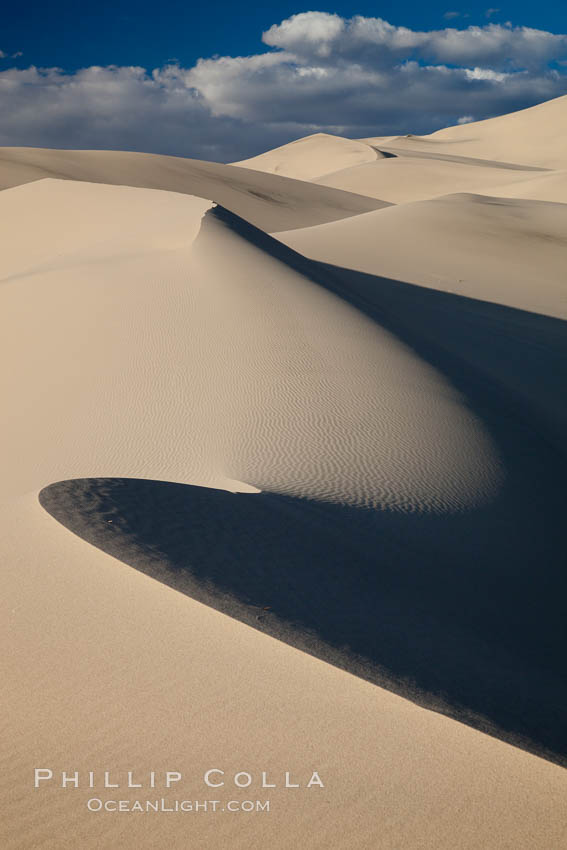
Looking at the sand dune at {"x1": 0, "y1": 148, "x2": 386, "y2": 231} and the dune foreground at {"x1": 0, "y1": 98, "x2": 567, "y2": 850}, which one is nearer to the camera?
the dune foreground at {"x1": 0, "y1": 98, "x2": 567, "y2": 850}

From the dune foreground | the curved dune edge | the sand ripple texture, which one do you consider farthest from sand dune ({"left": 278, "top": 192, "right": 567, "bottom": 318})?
the curved dune edge

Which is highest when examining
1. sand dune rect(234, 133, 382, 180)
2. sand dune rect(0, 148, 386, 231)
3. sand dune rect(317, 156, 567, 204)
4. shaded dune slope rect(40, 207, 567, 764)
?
sand dune rect(234, 133, 382, 180)

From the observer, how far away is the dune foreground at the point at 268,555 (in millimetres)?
2391

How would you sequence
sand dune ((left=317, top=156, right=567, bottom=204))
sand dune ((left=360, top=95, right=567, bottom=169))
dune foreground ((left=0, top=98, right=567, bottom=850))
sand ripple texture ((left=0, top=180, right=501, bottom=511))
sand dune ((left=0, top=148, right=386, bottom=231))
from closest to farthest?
dune foreground ((left=0, top=98, right=567, bottom=850)) → sand ripple texture ((left=0, top=180, right=501, bottom=511)) → sand dune ((left=0, top=148, right=386, bottom=231)) → sand dune ((left=317, top=156, right=567, bottom=204)) → sand dune ((left=360, top=95, right=567, bottom=169))

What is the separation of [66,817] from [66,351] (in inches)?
245

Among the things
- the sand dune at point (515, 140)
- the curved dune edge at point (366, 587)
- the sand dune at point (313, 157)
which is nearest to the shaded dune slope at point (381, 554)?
the curved dune edge at point (366, 587)

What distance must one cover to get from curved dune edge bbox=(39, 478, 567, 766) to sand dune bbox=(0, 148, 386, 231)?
2590 cm

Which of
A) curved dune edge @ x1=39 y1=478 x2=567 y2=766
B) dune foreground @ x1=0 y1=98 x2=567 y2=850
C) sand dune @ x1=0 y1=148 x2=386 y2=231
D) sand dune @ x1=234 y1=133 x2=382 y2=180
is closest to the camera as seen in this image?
dune foreground @ x1=0 y1=98 x2=567 y2=850

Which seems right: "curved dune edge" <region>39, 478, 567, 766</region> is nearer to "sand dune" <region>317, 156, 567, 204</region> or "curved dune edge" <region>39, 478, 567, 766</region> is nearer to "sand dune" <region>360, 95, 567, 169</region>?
"sand dune" <region>317, 156, 567, 204</region>

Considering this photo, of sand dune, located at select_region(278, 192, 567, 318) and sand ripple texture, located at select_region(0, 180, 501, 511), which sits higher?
sand dune, located at select_region(278, 192, 567, 318)

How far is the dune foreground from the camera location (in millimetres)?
2391

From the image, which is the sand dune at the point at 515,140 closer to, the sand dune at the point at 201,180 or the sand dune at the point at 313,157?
the sand dune at the point at 313,157

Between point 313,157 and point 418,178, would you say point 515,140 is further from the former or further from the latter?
point 418,178

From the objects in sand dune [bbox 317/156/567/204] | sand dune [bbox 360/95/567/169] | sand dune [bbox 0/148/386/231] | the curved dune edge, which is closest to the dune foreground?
the curved dune edge
